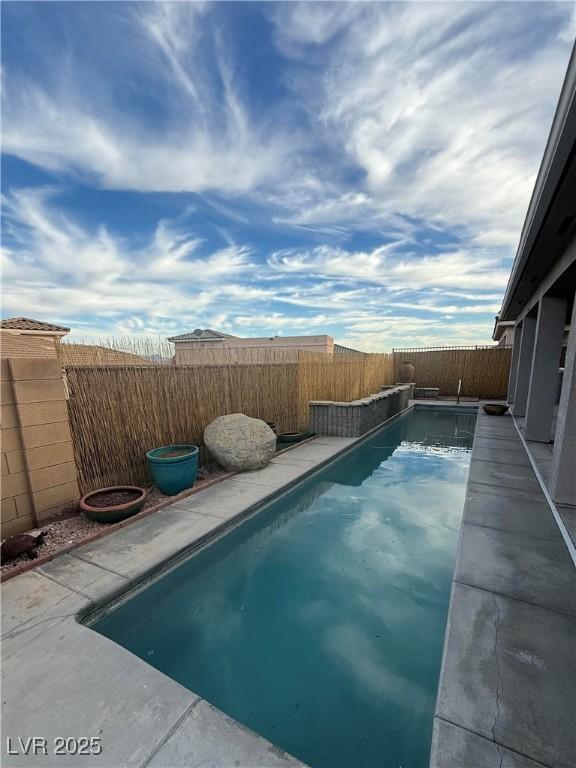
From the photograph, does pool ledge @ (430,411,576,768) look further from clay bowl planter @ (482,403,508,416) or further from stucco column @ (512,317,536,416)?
clay bowl planter @ (482,403,508,416)

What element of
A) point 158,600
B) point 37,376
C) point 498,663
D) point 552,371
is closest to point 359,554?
point 498,663

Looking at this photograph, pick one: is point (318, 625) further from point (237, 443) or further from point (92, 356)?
point (92, 356)

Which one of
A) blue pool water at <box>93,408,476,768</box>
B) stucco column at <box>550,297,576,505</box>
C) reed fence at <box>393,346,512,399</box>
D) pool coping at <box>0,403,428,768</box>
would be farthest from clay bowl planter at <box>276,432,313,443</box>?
reed fence at <box>393,346,512,399</box>

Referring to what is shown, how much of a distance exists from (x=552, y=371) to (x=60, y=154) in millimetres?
8658

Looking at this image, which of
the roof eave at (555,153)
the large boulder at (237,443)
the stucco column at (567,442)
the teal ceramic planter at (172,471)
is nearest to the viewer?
the roof eave at (555,153)

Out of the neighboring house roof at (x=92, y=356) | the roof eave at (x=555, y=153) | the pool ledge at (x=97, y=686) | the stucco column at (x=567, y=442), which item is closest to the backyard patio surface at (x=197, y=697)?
the pool ledge at (x=97, y=686)

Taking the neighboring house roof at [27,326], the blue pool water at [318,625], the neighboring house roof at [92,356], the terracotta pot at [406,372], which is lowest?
the blue pool water at [318,625]

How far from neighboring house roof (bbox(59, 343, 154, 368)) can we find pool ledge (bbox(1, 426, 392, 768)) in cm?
185

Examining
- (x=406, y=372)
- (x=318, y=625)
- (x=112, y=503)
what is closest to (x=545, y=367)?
(x=318, y=625)

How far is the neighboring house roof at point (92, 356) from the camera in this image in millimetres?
3348

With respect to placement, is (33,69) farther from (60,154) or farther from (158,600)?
(158,600)

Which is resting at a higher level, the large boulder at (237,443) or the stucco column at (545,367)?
the stucco column at (545,367)

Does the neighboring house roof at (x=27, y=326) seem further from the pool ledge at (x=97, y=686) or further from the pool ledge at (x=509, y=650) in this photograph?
the pool ledge at (x=509, y=650)

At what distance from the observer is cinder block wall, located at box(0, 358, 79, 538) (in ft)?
9.32
